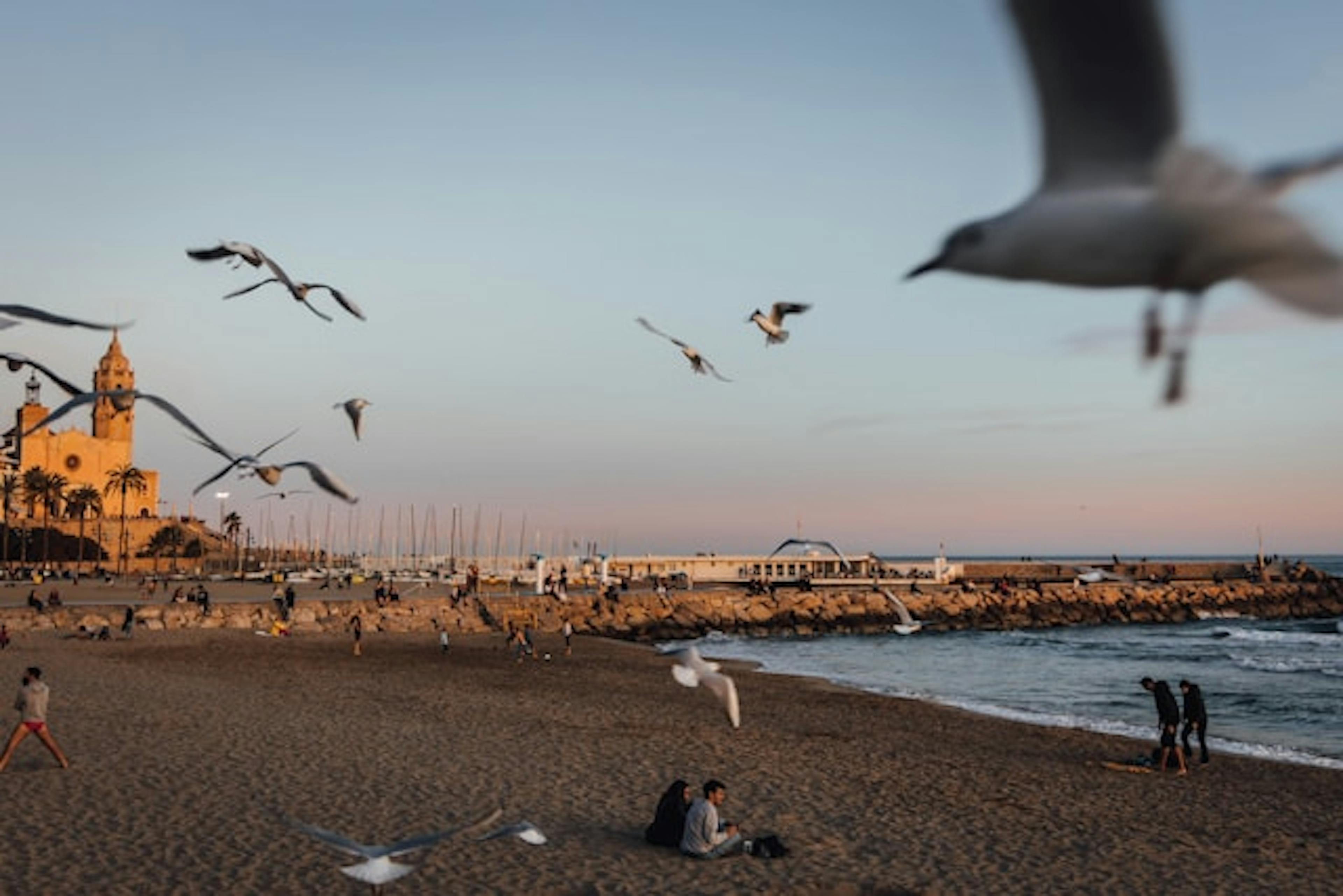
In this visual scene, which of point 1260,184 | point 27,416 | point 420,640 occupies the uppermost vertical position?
point 27,416

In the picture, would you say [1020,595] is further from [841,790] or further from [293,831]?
[293,831]

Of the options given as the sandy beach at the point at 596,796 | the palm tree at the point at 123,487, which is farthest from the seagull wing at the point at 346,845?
the palm tree at the point at 123,487

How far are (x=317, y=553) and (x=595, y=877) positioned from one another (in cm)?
13266

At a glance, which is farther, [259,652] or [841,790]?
[259,652]

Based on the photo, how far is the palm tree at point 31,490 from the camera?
296ft

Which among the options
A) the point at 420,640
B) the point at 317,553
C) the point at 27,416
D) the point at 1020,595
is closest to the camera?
the point at 420,640

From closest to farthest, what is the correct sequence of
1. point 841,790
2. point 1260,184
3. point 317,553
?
point 1260,184 < point 841,790 < point 317,553

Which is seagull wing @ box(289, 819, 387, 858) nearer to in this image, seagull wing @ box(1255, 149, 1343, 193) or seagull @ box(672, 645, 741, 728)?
seagull @ box(672, 645, 741, 728)

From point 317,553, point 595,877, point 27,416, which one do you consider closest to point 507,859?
point 595,877

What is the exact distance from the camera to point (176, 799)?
13.3 m

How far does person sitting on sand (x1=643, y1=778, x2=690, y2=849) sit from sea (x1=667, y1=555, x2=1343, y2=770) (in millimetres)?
10497

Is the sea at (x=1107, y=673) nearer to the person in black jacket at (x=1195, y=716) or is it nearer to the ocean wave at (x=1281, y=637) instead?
the ocean wave at (x=1281, y=637)

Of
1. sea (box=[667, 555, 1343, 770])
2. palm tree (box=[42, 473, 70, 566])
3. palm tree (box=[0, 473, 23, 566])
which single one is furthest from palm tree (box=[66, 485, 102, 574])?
sea (box=[667, 555, 1343, 770])

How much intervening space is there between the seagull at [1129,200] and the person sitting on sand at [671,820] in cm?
1015
